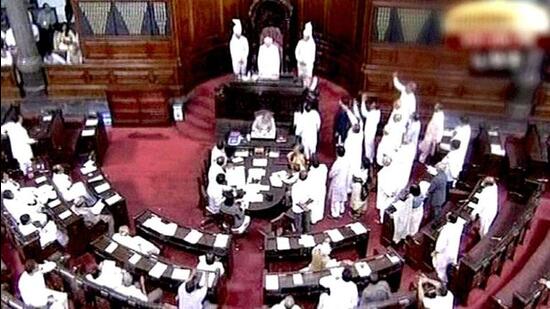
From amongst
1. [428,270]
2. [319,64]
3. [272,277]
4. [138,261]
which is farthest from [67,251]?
[319,64]

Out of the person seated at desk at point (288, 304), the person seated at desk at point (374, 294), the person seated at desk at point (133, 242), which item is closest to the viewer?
the person seated at desk at point (288, 304)

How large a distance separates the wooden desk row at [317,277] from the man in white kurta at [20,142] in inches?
212

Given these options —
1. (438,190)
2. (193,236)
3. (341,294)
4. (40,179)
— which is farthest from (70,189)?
(438,190)

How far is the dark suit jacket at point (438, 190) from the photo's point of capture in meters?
Result: 12.1

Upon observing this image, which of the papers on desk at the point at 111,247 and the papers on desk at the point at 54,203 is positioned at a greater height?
the papers on desk at the point at 54,203

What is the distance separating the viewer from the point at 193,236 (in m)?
11.8

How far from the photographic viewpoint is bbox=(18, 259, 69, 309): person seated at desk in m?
10.3

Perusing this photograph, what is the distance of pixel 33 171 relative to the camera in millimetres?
13609

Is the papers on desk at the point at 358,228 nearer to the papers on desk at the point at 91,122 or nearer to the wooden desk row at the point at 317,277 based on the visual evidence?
the wooden desk row at the point at 317,277

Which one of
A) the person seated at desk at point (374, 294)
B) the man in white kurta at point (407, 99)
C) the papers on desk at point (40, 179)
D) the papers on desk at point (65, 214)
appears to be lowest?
the person seated at desk at point (374, 294)

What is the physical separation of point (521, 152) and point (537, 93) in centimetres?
160

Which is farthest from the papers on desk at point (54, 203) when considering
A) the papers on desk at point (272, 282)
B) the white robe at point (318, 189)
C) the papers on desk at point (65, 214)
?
the white robe at point (318, 189)

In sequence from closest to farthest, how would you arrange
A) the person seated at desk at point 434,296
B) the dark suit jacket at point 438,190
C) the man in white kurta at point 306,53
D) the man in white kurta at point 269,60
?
the person seated at desk at point 434,296 < the dark suit jacket at point 438,190 < the man in white kurta at point 269,60 < the man in white kurta at point 306,53

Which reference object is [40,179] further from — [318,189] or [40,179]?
[318,189]
